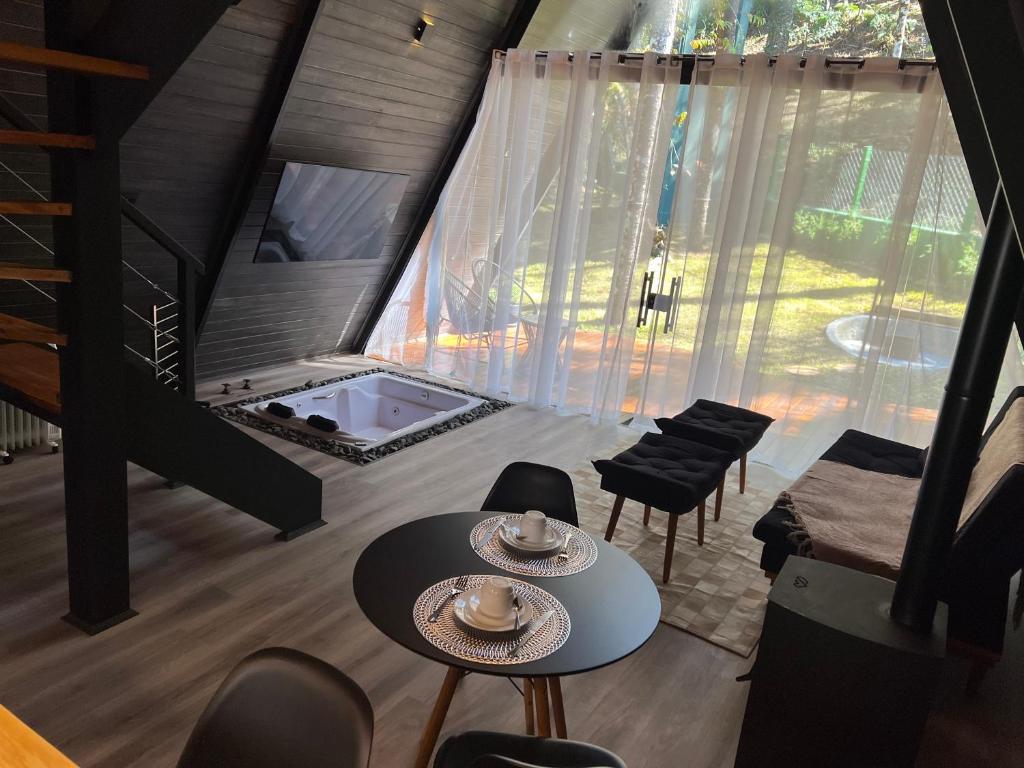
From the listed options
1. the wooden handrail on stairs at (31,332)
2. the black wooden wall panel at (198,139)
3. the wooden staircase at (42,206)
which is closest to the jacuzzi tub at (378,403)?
the black wooden wall panel at (198,139)

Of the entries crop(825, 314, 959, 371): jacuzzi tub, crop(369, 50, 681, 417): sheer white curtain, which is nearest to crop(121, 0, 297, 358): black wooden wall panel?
crop(369, 50, 681, 417): sheer white curtain

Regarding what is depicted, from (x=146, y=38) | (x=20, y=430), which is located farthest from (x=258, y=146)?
(x=146, y=38)

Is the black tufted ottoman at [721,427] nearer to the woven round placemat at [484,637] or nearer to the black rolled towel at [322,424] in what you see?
the black rolled towel at [322,424]

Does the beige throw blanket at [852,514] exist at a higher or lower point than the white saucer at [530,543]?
lower

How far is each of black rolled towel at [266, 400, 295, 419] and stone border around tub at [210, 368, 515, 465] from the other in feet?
0.22

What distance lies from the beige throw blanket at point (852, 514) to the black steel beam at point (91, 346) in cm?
239

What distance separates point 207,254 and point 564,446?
2.50 meters

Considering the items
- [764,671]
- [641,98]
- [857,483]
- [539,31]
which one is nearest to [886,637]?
[764,671]

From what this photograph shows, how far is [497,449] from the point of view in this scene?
491 centimetres

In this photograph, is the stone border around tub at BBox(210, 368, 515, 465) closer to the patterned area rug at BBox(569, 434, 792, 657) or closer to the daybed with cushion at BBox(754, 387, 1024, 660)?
the patterned area rug at BBox(569, 434, 792, 657)

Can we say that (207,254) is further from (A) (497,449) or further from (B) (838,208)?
(B) (838,208)

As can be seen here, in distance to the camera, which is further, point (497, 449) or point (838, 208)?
point (497, 449)

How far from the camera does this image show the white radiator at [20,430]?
4.04m

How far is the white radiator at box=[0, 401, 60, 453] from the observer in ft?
13.3
